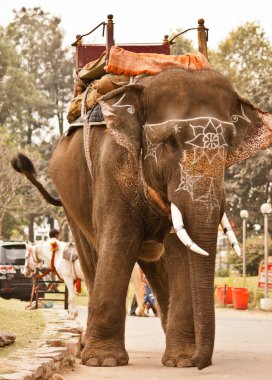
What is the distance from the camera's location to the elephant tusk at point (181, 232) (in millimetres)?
10180

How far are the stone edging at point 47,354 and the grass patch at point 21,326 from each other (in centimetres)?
11

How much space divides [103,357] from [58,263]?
14.1m

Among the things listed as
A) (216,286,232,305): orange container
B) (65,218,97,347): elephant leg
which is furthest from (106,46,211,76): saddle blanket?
(216,286,232,305): orange container

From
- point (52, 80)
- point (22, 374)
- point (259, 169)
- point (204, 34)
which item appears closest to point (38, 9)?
point (52, 80)

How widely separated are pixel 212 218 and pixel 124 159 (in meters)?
1.47

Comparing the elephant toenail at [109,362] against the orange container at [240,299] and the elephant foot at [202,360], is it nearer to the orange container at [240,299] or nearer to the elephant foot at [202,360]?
the elephant foot at [202,360]

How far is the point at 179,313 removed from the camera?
1137 centimetres

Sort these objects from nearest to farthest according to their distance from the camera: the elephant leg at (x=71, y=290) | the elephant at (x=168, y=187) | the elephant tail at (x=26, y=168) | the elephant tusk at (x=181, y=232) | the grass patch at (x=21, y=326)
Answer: the elephant tusk at (x=181, y=232), the elephant at (x=168, y=187), the grass patch at (x=21, y=326), the elephant tail at (x=26, y=168), the elephant leg at (x=71, y=290)

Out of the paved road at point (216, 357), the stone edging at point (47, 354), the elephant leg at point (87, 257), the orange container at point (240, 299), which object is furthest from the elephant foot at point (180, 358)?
the orange container at point (240, 299)

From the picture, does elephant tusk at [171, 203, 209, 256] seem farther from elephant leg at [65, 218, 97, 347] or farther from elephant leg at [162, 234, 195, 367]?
elephant leg at [65, 218, 97, 347]

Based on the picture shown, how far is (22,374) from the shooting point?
29.1 ft

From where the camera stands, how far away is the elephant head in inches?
406

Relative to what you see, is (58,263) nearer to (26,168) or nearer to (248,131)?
(26,168)

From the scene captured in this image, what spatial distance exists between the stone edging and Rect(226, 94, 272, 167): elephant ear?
2.57 meters
